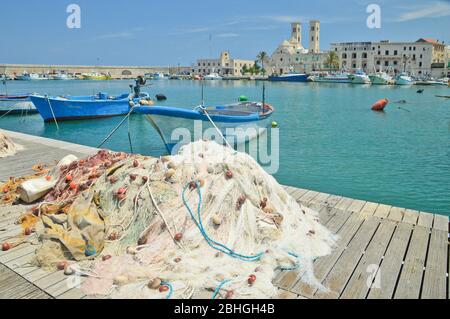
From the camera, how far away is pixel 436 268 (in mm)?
4469

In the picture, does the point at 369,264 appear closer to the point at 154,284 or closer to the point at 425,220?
the point at 425,220

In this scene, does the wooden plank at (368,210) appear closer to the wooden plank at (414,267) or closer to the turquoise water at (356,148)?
the wooden plank at (414,267)

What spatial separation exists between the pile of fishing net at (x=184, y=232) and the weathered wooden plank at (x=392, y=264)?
0.67 meters

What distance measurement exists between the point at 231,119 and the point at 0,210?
9973 mm

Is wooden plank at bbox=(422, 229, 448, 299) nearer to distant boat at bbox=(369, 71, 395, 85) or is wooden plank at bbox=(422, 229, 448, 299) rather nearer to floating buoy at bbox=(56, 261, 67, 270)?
floating buoy at bbox=(56, 261, 67, 270)

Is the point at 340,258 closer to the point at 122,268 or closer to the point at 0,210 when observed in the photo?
the point at 122,268

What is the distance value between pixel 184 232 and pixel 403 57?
125 meters

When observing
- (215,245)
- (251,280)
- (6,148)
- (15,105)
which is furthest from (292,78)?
(251,280)

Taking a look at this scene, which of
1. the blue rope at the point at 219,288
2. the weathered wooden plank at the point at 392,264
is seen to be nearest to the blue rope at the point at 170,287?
the blue rope at the point at 219,288

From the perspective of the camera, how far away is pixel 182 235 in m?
4.75

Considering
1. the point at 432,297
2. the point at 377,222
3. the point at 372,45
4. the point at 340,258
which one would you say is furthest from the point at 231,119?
the point at 372,45

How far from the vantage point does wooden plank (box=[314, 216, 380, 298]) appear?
158 inches

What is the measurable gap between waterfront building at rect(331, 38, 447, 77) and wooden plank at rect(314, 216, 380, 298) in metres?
122
